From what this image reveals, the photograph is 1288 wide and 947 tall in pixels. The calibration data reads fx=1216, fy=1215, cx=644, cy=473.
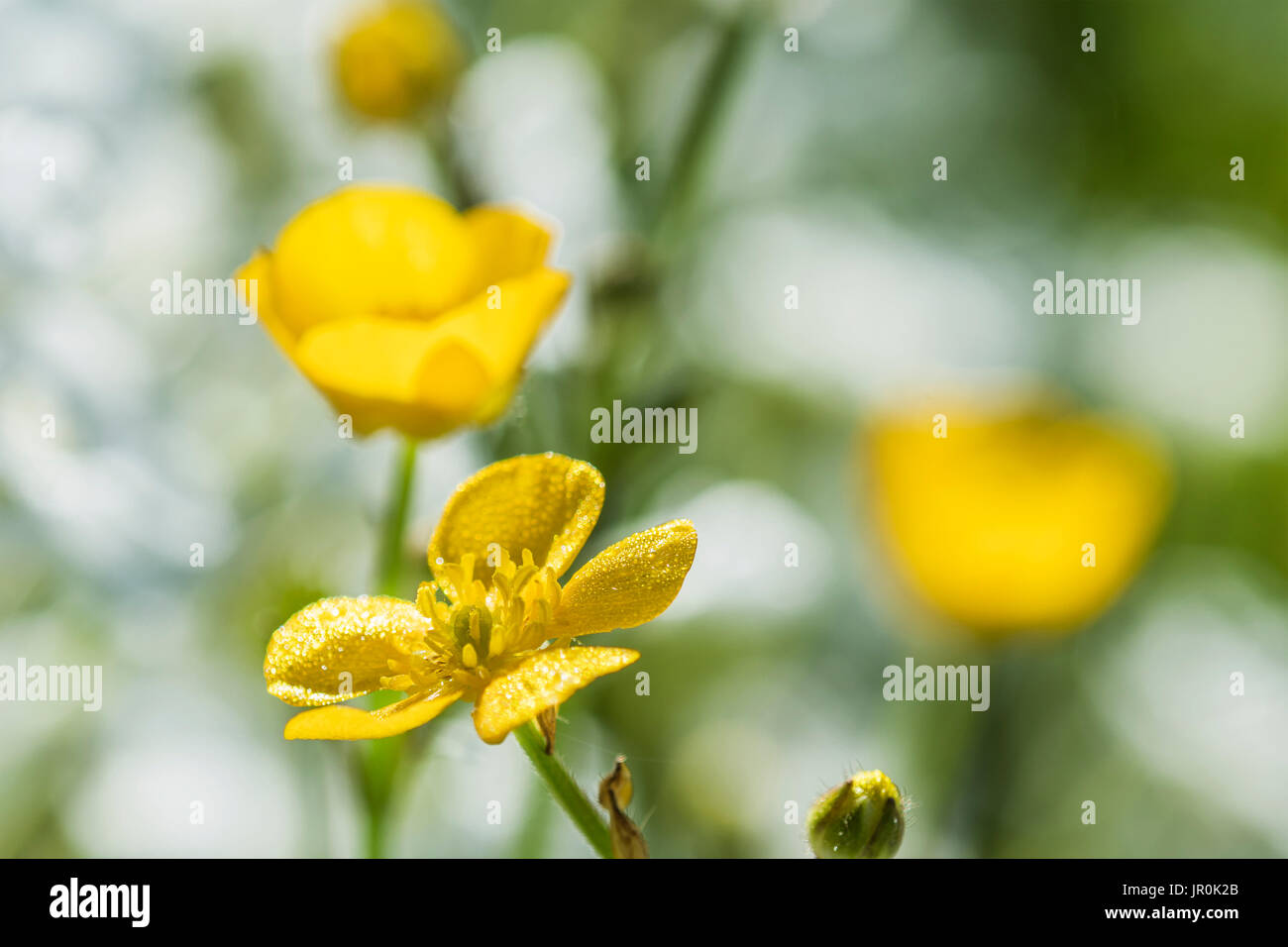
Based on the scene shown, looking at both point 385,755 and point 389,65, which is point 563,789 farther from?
point 389,65

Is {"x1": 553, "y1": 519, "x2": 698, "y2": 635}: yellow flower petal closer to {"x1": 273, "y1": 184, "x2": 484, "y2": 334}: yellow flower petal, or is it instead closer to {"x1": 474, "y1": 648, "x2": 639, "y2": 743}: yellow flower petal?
{"x1": 474, "y1": 648, "x2": 639, "y2": 743}: yellow flower petal

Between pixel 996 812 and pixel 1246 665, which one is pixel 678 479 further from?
pixel 1246 665

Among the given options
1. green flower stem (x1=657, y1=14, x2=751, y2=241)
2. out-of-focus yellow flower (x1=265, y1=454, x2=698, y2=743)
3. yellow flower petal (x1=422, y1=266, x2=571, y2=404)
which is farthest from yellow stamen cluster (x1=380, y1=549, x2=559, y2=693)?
green flower stem (x1=657, y1=14, x2=751, y2=241)

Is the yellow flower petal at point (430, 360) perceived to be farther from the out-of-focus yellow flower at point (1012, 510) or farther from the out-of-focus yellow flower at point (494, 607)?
the out-of-focus yellow flower at point (1012, 510)

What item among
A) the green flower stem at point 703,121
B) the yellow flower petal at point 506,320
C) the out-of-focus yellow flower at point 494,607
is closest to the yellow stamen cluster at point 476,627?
the out-of-focus yellow flower at point 494,607
